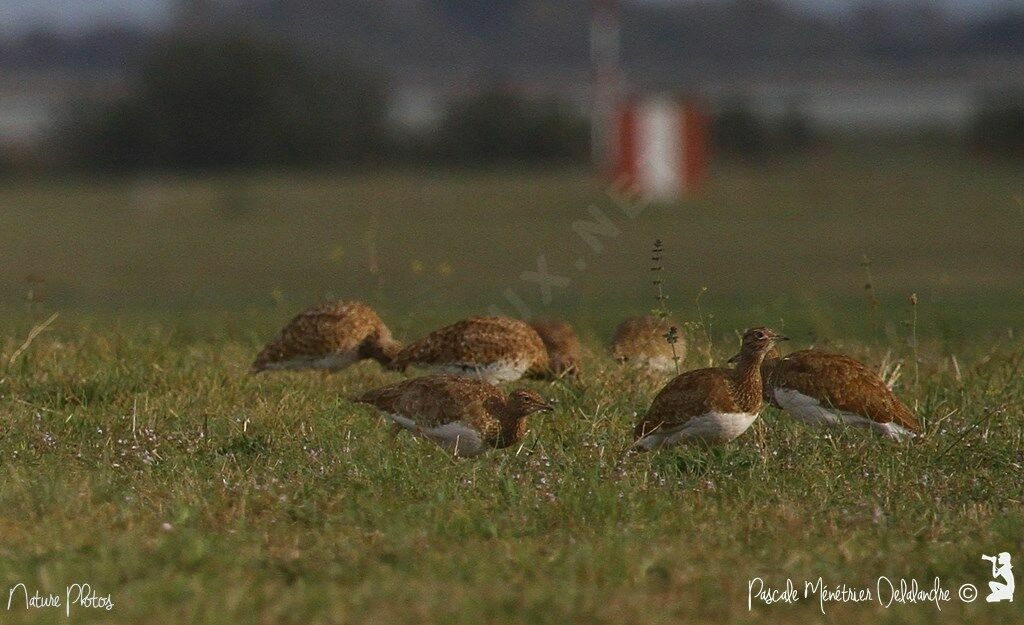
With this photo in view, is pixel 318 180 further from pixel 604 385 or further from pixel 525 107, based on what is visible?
pixel 604 385

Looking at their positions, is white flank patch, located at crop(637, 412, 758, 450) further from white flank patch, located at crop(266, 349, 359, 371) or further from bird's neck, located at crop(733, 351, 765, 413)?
white flank patch, located at crop(266, 349, 359, 371)

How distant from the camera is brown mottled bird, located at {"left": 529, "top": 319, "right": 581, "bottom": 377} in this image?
10758 millimetres

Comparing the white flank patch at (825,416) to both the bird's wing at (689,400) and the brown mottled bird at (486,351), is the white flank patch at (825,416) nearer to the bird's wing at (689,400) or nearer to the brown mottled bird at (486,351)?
the bird's wing at (689,400)

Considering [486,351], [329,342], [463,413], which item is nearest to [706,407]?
[463,413]

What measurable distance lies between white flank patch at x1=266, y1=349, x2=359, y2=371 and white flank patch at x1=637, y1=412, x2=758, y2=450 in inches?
116

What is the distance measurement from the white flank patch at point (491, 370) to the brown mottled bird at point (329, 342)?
0.68m

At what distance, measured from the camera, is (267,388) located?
413 inches

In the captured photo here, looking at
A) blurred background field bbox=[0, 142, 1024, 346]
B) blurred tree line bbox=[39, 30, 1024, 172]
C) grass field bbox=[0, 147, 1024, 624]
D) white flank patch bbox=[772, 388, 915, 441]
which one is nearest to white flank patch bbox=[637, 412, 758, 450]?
grass field bbox=[0, 147, 1024, 624]

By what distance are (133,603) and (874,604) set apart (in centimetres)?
292

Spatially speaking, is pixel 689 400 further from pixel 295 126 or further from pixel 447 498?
pixel 295 126

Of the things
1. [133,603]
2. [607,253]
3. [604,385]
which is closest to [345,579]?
[133,603]

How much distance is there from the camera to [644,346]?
37.7ft

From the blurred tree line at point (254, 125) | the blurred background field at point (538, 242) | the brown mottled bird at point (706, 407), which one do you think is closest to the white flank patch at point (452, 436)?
the brown mottled bird at point (706, 407)

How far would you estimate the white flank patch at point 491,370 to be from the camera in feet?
34.2
